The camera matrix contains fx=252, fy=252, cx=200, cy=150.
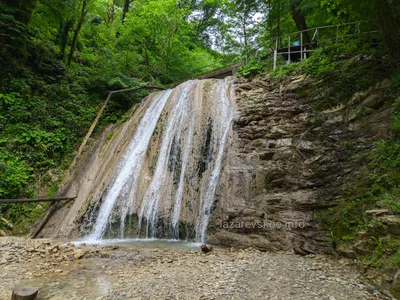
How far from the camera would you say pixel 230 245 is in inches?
227

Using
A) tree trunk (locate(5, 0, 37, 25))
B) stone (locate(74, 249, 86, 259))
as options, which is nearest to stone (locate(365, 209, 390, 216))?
stone (locate(74, 249, 86, 259))

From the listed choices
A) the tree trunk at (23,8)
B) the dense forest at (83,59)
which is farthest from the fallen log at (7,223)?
the tree trunk at (23,8)

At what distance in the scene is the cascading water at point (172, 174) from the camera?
6.96m

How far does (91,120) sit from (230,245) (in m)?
9.19

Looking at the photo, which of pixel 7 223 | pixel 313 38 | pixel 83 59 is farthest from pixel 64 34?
pixel 313 38

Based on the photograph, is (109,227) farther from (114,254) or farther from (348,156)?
(348,156)

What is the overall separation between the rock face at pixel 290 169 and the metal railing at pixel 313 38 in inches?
80.4

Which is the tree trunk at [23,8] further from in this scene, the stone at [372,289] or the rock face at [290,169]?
the stone at [372,289]

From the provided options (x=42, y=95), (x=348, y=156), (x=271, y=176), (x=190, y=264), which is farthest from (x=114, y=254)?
(x=42, y=95)

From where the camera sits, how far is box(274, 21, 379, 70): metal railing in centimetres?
796

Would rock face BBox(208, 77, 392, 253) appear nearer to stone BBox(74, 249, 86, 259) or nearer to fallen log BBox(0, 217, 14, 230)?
stone BBox(74, 249, 86, 259)

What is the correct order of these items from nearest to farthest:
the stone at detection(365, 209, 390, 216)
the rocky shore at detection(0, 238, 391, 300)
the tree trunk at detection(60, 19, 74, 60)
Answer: the rocky shore at detection(0, 238, 391, 300), the stone at detection(365, 209, 390, 216), the tree trunk at detection(60, 19, 74, 60)

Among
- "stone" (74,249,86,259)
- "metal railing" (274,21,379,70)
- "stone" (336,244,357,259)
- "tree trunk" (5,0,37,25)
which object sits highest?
"tree trunk" (5,0,37,25)

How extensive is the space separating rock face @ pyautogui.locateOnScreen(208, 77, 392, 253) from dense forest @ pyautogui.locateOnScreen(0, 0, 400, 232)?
1682mm
